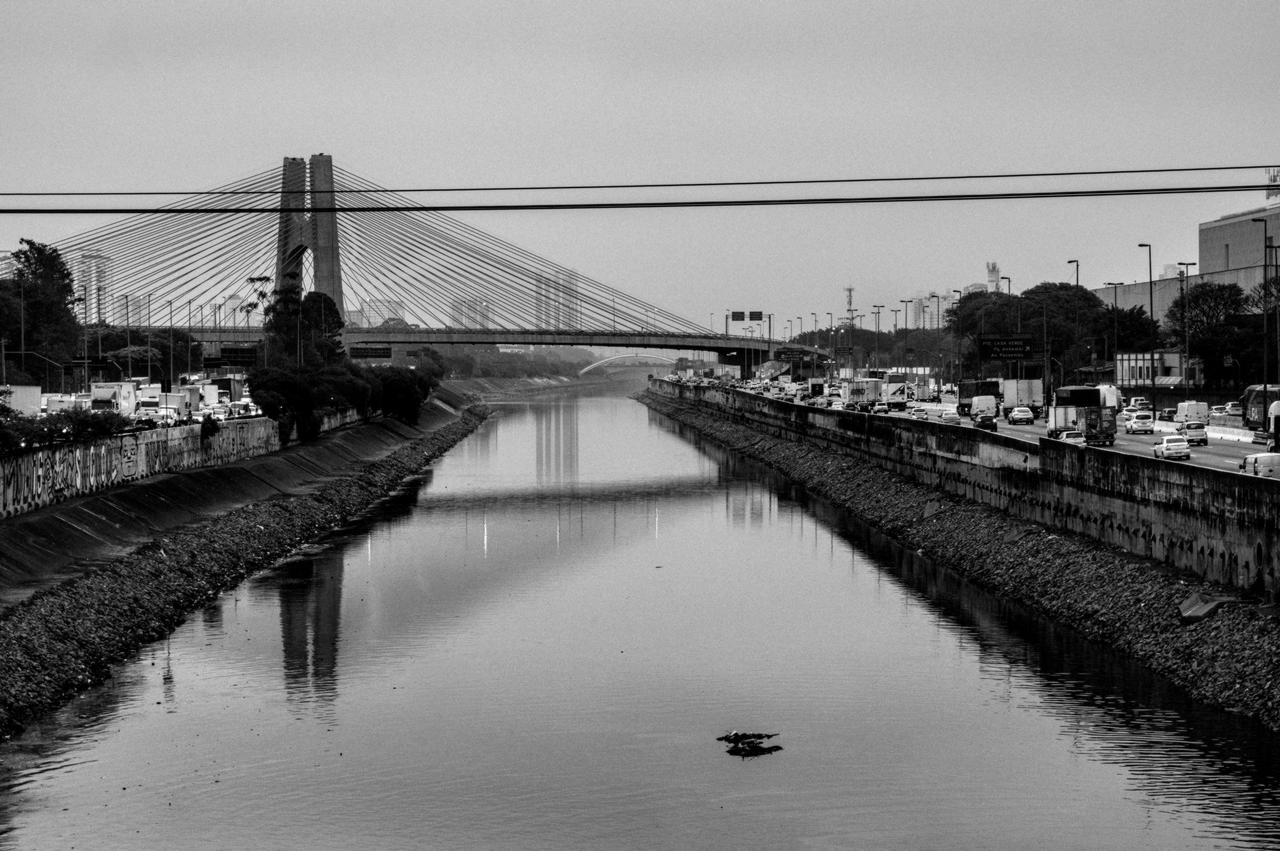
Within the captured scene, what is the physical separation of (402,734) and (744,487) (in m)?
49.1

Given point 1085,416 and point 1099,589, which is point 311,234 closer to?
point 1085,416

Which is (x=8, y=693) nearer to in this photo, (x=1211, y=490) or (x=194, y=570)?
(x=194, y=570)

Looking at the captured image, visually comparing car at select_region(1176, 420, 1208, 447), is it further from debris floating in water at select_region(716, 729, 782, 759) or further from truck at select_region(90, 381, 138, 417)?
truck at select_region(90, 381, 138, 417)

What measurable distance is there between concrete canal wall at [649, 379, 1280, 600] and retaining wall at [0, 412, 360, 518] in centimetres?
2699

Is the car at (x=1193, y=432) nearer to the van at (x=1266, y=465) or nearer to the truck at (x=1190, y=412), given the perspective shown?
the truck at (x=1190, y=412)

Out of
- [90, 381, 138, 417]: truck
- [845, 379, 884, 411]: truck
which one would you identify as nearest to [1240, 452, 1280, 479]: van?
[90, 381, 138, 417]: truck

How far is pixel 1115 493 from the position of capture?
37031 millimetres

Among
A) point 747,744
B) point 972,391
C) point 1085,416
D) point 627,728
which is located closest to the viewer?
point 747,744

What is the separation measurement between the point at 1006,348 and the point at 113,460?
2885 inches

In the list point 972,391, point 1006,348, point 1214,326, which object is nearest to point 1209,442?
point 972,391

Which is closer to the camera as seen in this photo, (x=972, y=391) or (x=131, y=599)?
(x=131, y=599)

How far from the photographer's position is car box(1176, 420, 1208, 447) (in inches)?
2323

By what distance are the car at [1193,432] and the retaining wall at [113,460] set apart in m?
37.0

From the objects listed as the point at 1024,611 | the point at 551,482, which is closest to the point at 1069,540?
the point at 1024,611
